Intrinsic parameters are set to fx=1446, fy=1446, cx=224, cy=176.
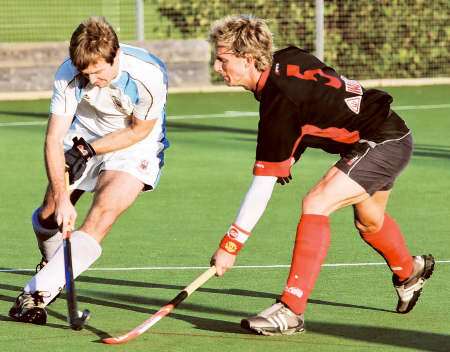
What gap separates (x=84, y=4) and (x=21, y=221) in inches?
487

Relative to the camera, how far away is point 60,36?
21.1m

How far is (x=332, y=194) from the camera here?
6.57 m

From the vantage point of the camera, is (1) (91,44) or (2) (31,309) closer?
Answer: (1) (91,44)

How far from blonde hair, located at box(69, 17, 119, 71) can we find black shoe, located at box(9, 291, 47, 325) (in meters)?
1.11

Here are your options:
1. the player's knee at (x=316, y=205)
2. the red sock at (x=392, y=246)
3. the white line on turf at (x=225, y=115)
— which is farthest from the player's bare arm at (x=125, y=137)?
the white line on turf at (x=225, y=115)

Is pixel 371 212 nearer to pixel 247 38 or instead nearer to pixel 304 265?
pixel 304 265

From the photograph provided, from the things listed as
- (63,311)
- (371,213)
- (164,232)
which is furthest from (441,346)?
(164,232)

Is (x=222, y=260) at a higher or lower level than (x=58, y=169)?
lower

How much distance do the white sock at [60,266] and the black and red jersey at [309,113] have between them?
3.20 feet

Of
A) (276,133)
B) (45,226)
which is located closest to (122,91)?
(45,226)

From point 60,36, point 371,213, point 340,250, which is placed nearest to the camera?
point 371,213

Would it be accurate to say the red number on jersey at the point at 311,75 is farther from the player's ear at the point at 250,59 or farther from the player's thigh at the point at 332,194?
the player's thigh at the point at 332,194

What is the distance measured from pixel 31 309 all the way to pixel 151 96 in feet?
3.95

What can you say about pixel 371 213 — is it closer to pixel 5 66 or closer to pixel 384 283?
pixel 384 283
